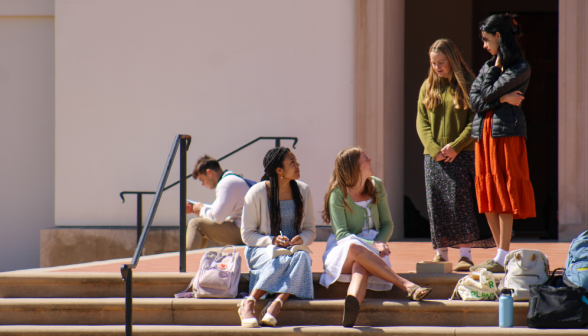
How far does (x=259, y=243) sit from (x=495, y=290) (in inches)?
62.3

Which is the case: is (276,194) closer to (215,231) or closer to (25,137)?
(215,231)

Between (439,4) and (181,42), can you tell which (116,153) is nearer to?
(181,42)

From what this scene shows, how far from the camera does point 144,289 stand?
15.1ft

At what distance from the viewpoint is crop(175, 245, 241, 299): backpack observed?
436cm

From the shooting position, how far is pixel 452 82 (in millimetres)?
4852

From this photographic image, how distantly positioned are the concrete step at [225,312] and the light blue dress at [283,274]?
0.09 m

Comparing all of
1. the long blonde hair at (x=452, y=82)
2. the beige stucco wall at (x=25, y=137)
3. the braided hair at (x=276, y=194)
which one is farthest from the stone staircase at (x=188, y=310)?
the beige stucco wall at (x=25, y=137)

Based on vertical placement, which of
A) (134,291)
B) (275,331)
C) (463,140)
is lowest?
(275,331)

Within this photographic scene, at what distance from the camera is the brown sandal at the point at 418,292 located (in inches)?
159

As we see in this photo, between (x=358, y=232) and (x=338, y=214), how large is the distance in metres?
0.20

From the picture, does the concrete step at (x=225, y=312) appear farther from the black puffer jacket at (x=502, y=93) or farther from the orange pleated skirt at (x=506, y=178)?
the black puffer jacket at (x=502, y=93)

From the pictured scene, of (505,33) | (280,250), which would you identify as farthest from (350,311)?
(505,33)

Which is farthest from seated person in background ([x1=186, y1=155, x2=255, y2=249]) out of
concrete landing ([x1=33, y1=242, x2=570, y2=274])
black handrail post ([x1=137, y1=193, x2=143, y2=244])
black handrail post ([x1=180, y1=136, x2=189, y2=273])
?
black handrail post ([x1=137, y1=193, x2=143, y2=244])

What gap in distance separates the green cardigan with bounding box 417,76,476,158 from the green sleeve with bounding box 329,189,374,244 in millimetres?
819
